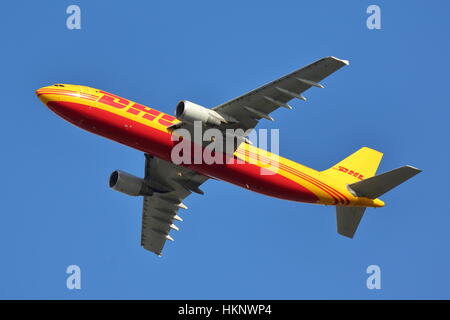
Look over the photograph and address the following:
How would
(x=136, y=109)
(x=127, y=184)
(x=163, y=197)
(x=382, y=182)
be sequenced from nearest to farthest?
(x=136, y=109) < (x=382, y=182) < (x=127, y=184) < (x=163, y=197)

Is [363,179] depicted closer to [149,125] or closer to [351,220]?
[351,220]

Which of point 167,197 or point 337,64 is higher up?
point 337,64

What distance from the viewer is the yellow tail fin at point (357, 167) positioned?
2503 inches

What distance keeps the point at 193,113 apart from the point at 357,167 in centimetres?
1651

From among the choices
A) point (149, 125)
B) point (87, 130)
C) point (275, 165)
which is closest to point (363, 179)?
point (275, 165)

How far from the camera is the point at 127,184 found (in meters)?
64.8

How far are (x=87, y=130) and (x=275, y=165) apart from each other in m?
14.0

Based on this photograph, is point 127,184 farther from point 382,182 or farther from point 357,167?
point 382,182

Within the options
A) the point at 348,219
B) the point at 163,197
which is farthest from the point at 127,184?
the point at 348,219

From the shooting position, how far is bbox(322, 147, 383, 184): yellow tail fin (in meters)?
63.6

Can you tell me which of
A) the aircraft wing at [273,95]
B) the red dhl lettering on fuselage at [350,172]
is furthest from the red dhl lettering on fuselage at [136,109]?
the red dhl lettering on fuselage at [350,172]

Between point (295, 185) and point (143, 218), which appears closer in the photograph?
point (295, 185)

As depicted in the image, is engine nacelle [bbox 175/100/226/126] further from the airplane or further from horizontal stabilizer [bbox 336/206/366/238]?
horizontal stabilizer [bbox 336/206/366/238]

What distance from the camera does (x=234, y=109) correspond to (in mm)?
56625
